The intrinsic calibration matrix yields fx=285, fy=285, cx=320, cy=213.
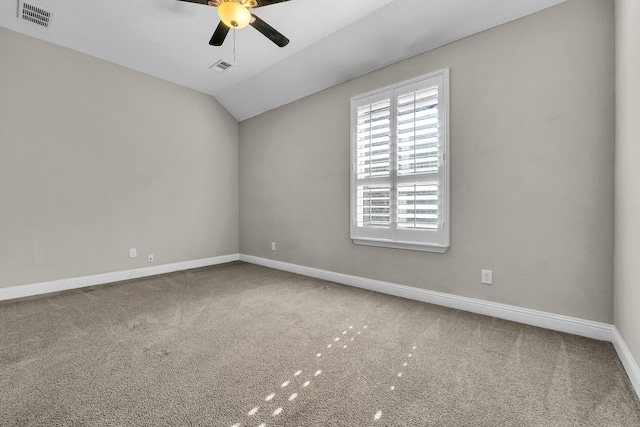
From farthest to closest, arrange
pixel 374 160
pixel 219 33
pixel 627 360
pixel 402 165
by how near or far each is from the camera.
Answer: pixel 374 160
pixel 402 165
pixel 219 33
pixel 627 360

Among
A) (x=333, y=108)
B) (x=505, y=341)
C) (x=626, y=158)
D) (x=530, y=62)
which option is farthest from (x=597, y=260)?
(x=333, y=108)

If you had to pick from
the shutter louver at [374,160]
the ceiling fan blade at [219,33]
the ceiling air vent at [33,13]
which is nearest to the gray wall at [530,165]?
the shutter louver at [374,160]

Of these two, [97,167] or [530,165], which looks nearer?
[530,165]

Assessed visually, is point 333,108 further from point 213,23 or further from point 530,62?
point 530,62

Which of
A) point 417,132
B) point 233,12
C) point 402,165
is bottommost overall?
point 402,165

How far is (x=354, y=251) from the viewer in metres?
3.48

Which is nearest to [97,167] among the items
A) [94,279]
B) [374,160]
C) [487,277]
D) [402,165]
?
[94,279]

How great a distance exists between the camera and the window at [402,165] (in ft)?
8.94

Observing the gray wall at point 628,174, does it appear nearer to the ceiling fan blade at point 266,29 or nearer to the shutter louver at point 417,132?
the shutter louver at point 417,132

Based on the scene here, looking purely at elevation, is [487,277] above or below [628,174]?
below

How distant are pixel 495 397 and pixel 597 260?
4.60 feet

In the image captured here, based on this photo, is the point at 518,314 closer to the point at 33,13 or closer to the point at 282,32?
the point at 282,32

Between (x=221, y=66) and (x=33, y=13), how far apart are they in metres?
1.78

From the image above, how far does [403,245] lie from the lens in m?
3.00
